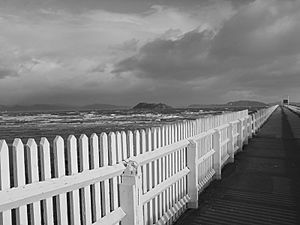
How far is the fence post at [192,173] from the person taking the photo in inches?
247

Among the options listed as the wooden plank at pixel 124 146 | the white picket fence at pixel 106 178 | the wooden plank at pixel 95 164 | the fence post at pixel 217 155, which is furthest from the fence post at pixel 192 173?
the wooden plank at pixel 95 164

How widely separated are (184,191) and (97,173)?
10.8ft

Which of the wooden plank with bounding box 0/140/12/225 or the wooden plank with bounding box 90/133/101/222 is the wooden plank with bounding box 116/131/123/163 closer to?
the wooden plank with bounding box 90/133/101/222

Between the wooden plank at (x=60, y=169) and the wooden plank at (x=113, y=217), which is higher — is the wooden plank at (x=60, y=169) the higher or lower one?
the higher one

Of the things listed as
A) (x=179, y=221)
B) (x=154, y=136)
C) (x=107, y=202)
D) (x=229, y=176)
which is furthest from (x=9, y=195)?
(x=229, y=176)

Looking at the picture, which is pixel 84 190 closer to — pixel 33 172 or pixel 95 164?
pixel 95 164

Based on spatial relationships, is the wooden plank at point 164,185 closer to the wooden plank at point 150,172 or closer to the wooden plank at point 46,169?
the wooden plank at point 150,172

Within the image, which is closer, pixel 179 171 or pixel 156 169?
pixel 156 169

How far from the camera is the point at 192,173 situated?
250 inches

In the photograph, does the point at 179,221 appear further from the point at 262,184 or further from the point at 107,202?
the point at 262,184

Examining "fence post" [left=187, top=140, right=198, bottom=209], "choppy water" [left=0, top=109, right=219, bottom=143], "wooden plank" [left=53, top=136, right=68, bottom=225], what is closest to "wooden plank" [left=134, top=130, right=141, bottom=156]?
"wooden plank" [left=53, top=136, right=68, bottom=225]

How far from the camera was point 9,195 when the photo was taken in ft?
8.01

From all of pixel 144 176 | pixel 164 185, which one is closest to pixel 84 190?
pixel 144 176

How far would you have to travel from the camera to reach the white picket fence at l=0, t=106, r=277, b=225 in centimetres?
265
